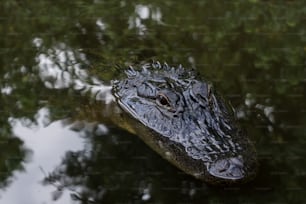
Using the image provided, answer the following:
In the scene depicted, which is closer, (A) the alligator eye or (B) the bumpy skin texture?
(B) the bumpy skin texture

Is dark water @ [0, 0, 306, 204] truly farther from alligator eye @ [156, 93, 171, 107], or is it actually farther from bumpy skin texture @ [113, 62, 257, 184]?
alligator eye @ [156, 93, 171, 107]

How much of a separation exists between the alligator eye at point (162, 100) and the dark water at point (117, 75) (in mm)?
264

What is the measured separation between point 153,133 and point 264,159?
0.62 m

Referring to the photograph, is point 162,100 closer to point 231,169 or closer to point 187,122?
point 187,122

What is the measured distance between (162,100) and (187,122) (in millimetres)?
225

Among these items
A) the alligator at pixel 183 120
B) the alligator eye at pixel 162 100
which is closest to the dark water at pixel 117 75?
the alligator at pixel 183 120

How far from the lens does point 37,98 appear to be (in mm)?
3498

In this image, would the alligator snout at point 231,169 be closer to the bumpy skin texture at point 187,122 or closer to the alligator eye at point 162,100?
the bumpy skin texture at point 187,122

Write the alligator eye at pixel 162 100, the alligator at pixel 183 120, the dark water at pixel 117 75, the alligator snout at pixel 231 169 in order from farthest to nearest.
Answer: the alligator eye at pixel 162 100, the dark water at pixel 117 75, the alligator at pixel 183 120, the alligator snout at pixel 231 169

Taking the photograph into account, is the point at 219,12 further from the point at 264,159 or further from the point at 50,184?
the point at 50,184

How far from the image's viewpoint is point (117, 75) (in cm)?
363

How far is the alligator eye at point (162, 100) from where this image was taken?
10.5 feet

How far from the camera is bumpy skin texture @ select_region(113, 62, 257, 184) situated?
273cm

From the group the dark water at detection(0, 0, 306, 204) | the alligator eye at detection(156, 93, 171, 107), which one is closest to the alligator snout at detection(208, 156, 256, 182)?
the dark water at detection(0, 0, 306, 204)
